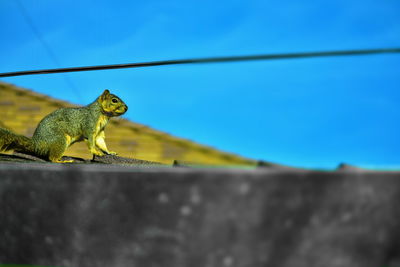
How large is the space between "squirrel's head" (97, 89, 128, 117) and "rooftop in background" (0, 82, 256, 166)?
1.86 m

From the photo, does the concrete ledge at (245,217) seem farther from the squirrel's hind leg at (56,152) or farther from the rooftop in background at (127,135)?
the rooftop in background at (127,135)

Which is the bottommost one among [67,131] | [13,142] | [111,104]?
[13,142]

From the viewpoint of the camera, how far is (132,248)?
1068mm

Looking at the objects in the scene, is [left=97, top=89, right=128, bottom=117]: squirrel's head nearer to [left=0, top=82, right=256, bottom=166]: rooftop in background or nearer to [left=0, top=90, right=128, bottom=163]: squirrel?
[left=0, top=90, right=128, bottom=163]: squirrel

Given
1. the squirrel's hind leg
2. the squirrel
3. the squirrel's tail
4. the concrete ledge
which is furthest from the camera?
the squirrel's hind leg

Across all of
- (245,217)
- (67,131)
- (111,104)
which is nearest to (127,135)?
(111,104)

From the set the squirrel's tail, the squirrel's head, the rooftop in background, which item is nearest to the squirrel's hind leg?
the squirrel's tail

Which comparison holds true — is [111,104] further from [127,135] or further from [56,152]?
[127,135]

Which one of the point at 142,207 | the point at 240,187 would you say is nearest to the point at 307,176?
the point at 240,187

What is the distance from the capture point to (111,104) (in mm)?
4258

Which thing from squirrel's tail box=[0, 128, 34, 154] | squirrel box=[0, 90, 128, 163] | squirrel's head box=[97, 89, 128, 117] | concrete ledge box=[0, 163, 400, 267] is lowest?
concrete ledge box=[0, 163, 400, 267]

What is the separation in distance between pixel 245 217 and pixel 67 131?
303cm

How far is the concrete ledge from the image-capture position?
98cm

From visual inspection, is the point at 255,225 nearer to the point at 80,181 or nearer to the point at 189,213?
the point at 189,213
